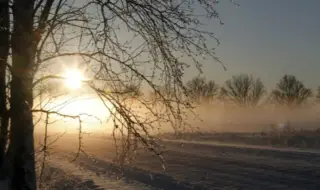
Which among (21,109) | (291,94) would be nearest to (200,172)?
(21,109)

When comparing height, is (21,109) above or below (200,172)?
above

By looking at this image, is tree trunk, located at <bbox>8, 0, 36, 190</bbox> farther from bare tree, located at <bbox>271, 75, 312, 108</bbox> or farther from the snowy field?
bare tree, located at <bbox>271, 75, 312, 108</bbox>

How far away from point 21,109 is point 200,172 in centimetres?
1026

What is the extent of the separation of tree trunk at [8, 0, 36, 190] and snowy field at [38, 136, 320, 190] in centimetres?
425

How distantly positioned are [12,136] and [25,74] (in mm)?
797

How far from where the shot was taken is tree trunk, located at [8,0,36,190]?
219 inches

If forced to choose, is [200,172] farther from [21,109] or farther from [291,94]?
[291,94]

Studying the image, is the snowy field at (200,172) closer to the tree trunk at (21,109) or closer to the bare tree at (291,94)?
the tree trunk at (21,109)

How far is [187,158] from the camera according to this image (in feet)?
63.9

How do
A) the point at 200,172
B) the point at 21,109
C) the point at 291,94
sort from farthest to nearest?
the point at 291,94 → the point at 200,172 → the point at 21,109

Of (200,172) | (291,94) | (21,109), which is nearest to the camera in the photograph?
(21,109)

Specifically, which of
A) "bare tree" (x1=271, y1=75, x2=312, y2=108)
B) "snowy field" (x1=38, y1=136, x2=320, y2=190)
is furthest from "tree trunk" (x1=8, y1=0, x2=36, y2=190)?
"bare tree" (x1=271, y1=75, x2=312, y2=108)

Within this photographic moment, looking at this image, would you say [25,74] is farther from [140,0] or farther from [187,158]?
[187,158]

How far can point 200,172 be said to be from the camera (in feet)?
49.3
